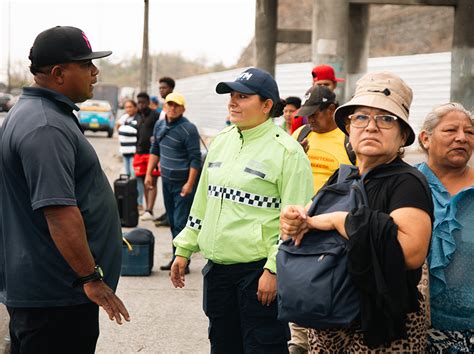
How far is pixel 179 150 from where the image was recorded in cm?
960

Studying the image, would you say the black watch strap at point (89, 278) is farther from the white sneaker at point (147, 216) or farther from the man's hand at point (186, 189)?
the white sneaker at point (147, 216)

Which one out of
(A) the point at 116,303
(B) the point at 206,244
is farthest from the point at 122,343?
(A) the point at 116,303

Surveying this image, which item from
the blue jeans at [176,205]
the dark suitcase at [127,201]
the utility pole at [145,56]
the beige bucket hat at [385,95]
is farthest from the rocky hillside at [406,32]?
the beige bucket hat at [385,95]

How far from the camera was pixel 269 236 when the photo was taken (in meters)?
4.44

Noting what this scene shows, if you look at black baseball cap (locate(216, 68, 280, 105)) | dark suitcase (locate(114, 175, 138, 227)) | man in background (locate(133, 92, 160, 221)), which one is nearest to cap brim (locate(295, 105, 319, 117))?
black baseball cap (locate(216, 68, 280, 105))

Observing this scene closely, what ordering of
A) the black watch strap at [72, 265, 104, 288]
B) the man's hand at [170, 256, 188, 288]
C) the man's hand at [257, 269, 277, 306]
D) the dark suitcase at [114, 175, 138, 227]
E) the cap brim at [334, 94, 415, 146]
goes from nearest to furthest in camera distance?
the cap brim at [334, 94, 415, 146]
the black watch strap at [72, 265, 104, 288]
the man's hand at [257, 269, 277, 306]
the man's hand at [170, 256, 188, 288]
the dark suitcase at [114, 175, 138, 227]

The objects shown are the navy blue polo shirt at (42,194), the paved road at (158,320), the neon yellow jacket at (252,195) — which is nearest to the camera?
the navy blue polo shirt at (42,194)

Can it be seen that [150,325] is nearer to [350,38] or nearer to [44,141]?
[44,141]

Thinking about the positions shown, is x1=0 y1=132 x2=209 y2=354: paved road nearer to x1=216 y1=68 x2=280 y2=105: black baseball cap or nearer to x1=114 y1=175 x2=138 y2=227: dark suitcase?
x1=114 y1=175 x2=138 y2=227: dark suitcase

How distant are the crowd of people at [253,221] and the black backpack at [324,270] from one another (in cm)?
2

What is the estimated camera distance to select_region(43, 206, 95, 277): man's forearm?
3502mm

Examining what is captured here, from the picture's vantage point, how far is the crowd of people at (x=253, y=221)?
10.0 ft

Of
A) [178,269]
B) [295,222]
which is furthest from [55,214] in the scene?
[178,269]

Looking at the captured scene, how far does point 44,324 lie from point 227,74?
28100 millimetres
